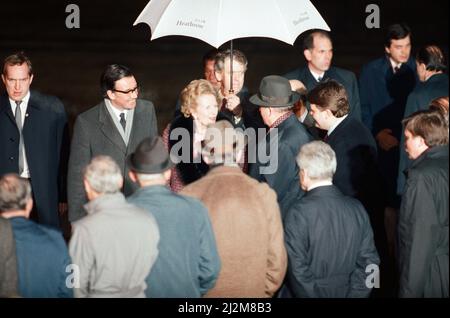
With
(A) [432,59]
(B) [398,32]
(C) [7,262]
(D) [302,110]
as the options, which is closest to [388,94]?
(B) [398,32]

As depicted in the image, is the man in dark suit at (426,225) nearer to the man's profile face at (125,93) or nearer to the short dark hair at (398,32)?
the man's profile face at (125,93)

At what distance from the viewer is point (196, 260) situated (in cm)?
591

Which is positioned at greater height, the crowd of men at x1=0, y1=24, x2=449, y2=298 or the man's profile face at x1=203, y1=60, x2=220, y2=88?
the man's profile face at x1=203, y1=60, x2=220, y2=88

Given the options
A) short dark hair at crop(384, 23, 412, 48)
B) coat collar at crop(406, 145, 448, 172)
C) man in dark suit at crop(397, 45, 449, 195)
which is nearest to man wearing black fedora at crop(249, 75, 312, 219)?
coat collar at crop(406, 145, 448, 172)

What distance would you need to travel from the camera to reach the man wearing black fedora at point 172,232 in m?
5.79

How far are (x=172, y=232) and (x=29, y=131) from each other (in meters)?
2.53

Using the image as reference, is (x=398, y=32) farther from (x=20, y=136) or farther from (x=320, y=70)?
(x=20, y=136)

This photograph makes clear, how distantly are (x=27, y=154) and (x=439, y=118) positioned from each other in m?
3.40

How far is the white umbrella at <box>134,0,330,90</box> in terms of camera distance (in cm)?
759

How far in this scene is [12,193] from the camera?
5648mm

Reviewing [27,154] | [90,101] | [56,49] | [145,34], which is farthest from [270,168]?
[145,34]

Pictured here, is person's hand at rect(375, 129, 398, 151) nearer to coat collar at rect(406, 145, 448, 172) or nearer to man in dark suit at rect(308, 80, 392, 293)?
man in dark suit at rect(308, 80, 392, 293)

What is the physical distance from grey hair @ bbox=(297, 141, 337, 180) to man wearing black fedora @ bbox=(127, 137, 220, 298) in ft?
2.51
